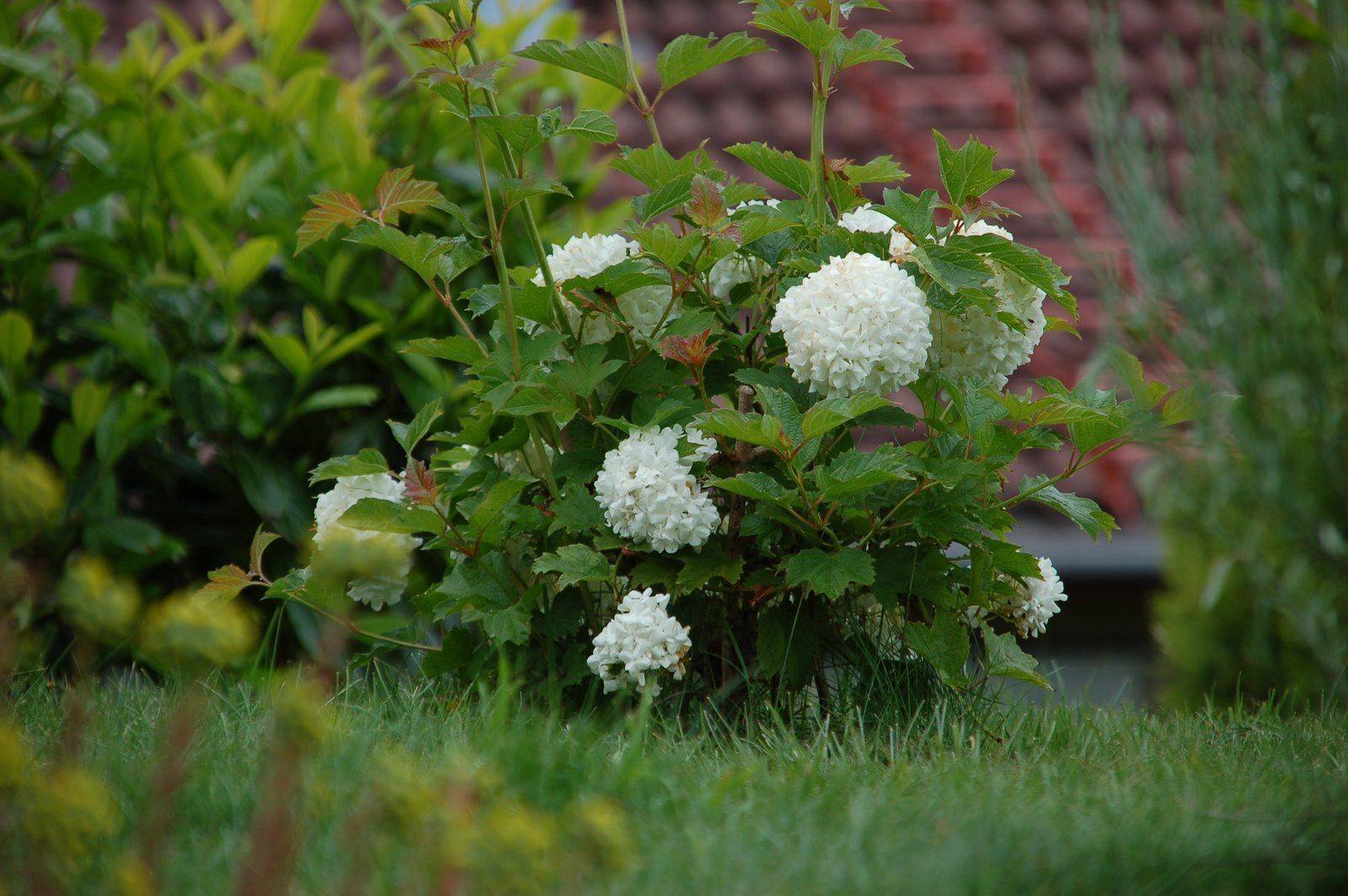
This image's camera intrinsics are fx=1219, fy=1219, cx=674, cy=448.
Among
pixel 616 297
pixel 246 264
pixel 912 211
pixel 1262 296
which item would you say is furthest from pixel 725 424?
pixel 246 264

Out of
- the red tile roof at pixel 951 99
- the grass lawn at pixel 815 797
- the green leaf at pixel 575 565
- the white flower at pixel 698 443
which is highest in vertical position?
the red tile roof at pixel 951 99

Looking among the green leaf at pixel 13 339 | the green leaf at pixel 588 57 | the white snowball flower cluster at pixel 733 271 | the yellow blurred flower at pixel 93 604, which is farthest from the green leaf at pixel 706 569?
the green leaf at pixel 13 339

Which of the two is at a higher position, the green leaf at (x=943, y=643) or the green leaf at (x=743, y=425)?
the green leaf at (x=743, y=425)

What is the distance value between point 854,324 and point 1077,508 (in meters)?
0.57

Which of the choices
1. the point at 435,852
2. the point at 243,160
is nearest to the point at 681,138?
the point at 243,160

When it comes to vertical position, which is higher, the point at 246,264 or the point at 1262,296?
the point at 1262,296

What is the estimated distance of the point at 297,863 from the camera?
1396mm

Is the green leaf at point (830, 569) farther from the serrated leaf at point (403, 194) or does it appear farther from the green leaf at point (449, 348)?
the serrated leaf at point (403, 194)

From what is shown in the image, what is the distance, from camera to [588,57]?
6.83ft

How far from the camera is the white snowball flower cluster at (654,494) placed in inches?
76.9

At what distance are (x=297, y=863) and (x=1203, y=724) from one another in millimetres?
1748

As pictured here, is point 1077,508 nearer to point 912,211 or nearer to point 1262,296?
point 912,211

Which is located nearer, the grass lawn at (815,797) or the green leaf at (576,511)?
the grass lawn at (815,797)

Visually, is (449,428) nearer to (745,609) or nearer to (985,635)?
(745,609)
